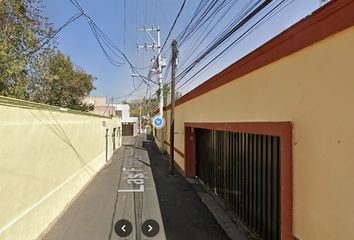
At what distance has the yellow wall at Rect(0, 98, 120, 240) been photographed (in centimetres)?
526

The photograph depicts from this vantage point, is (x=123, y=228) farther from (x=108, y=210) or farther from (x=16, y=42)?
(x=16, y=42)

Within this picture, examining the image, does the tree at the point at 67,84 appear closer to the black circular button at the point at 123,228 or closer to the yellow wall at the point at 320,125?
the black circular button at the point at 123,228

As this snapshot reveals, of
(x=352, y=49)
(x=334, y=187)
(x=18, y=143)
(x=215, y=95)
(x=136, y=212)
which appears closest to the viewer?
(x=352, y=49)

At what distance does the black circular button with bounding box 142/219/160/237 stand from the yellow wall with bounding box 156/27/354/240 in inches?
128

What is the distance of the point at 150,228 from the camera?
7168 millimetres

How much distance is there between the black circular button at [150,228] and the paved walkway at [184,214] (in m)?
0.22

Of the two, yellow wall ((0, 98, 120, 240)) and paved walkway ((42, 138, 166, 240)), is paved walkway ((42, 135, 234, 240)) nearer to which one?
paved walkway ((42, 138, 166, 240))

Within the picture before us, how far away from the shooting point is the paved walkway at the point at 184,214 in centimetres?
677

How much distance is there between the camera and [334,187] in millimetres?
3551

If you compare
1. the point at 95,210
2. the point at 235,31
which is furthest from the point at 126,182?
the point at 235,31

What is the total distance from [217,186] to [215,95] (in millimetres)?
2735

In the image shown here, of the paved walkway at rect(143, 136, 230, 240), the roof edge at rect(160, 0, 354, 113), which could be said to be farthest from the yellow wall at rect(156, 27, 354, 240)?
the paved walkway at rect(143, 136, 230, 240)

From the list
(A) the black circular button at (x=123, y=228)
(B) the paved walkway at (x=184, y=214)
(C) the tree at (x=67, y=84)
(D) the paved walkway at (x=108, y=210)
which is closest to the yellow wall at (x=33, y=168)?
(D) the paved walkway at (x=108, y=210)

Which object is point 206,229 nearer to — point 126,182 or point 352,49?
point 352,49
